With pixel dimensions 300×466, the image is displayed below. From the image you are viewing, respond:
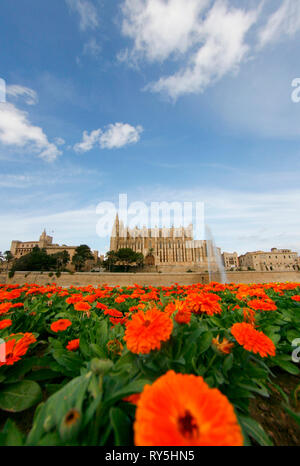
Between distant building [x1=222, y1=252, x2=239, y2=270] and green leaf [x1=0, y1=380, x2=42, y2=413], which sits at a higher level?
distant building [x1=222, y1=252, x2=239, y2=270]

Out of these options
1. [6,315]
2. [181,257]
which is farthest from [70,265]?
[6,315]

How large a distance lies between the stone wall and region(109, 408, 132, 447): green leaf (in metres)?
30.4

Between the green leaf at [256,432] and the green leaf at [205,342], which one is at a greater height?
the green leaf at [205,342]

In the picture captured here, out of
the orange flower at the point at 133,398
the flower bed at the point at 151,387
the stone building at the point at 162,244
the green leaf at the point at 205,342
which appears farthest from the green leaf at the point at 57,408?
the stone building at the point at 162,244

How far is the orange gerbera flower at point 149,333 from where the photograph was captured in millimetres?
1033

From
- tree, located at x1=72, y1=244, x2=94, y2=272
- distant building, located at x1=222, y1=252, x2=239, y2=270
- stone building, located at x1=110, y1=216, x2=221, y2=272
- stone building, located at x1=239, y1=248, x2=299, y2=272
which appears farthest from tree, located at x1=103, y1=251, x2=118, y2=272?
distant building, located at x1=222, y1=252, x2=239, y2=270

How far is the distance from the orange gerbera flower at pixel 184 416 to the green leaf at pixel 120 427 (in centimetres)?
22

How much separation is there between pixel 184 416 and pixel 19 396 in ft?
4.73

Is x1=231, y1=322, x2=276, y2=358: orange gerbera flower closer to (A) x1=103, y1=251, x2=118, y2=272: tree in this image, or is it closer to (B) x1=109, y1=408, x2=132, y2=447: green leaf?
(B) x1=109, y1=408, x2=132, y2=447: green leaf

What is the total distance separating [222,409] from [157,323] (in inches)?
22.0

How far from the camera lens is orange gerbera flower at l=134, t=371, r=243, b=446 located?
54cm

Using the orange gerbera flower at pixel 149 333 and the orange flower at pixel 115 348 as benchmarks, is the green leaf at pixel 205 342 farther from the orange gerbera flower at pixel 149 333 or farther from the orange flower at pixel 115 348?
the orange flower at pixel 115 348

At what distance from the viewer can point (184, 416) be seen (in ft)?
2.02

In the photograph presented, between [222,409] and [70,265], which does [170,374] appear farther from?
[70,265]
